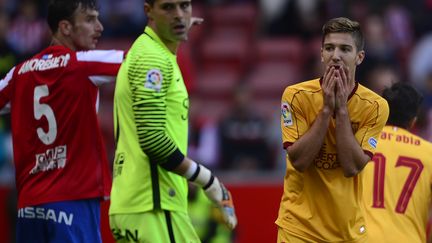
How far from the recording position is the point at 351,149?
6.38 meters

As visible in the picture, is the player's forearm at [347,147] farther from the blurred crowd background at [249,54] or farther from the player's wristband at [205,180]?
Answer: the blurred crowd background at [249,54]

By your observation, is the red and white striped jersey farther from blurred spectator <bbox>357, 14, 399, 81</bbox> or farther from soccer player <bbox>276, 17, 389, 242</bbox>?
blurred spectator <bbox>357, 14, 399, 81</bbox>

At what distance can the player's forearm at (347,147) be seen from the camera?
637cm

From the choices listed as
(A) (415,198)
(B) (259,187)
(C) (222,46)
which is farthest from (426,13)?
(A) (415,198)

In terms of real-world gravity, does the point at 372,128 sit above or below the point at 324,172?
above

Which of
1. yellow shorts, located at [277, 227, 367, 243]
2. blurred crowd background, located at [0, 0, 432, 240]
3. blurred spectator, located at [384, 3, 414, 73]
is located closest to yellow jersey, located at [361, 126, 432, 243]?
yellow shorts, located at [277, 227, 367, 243]

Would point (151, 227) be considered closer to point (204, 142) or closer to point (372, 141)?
point (372, 141)

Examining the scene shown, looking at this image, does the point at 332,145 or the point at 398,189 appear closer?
the point at 332,145

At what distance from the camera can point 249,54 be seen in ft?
53.9

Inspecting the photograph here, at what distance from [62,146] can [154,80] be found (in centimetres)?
100

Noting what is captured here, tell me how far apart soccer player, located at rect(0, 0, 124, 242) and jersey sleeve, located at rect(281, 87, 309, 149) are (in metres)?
1.28

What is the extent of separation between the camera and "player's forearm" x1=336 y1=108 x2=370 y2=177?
6367mm

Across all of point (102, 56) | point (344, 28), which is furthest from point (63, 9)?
point (344, 28)

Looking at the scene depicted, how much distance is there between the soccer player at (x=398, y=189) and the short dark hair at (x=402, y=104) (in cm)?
14
